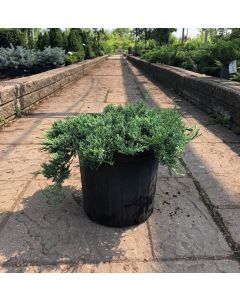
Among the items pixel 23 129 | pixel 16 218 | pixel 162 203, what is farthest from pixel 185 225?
pixel 23 129

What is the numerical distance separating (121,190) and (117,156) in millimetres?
283

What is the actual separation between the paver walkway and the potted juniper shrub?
167mm

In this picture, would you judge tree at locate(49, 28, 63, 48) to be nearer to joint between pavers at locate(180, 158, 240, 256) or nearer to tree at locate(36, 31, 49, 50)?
tree at locate(36, 31, 49, 50)

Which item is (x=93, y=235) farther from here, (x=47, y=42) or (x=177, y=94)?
(x=47, y=42)

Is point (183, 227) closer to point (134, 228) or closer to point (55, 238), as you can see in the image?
point (134, 228)

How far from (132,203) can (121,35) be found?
382ft

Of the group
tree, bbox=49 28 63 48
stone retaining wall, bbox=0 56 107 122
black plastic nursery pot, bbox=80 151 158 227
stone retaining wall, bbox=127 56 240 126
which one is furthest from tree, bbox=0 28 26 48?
black plastic nursery pot, bbox=80 151 158 227

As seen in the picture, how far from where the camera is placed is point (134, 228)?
2.53 meters

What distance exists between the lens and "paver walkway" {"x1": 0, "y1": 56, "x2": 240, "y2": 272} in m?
2.12

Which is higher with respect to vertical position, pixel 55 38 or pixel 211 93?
pixel 55 38

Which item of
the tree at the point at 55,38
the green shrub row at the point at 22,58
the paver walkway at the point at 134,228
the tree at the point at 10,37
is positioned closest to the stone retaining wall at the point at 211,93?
the paver walkway at the point at 134,228

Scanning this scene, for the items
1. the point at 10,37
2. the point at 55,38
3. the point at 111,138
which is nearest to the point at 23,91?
the point at 111,138

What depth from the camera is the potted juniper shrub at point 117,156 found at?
89.1 inches

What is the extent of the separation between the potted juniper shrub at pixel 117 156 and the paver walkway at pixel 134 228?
0.55 ft
